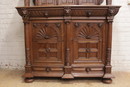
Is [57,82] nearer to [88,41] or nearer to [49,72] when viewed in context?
[49,72]

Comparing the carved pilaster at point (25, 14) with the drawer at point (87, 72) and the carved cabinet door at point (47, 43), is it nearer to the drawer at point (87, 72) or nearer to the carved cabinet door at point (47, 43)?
the carved cabinet door at point (47, 43)

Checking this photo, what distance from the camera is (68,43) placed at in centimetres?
217

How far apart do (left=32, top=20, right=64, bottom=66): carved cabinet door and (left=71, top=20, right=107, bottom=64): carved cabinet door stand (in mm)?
195

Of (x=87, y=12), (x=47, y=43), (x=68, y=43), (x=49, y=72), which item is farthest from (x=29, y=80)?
(x=87, y=12)

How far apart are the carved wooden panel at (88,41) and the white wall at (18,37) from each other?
2.15ft

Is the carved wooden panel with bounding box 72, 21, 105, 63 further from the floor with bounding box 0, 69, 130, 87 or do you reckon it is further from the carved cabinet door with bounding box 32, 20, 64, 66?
the floor with bounding box 0, 69, 130, 87

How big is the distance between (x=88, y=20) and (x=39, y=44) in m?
0.79

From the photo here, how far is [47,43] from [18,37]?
87cm

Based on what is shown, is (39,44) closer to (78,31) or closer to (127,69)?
(78,31)

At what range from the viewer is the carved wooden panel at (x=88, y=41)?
2160 mm

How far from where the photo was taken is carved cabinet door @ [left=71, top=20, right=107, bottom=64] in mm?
2156

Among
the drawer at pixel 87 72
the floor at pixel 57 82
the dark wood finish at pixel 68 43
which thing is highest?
the dark wood finish at pixel 68 43

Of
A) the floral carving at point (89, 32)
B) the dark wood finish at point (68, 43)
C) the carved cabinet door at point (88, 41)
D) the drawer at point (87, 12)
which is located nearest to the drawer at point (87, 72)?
the dark wood finish at point (68, 43)

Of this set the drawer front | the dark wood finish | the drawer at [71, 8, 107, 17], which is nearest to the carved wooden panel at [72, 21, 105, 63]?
the dark wood finish
